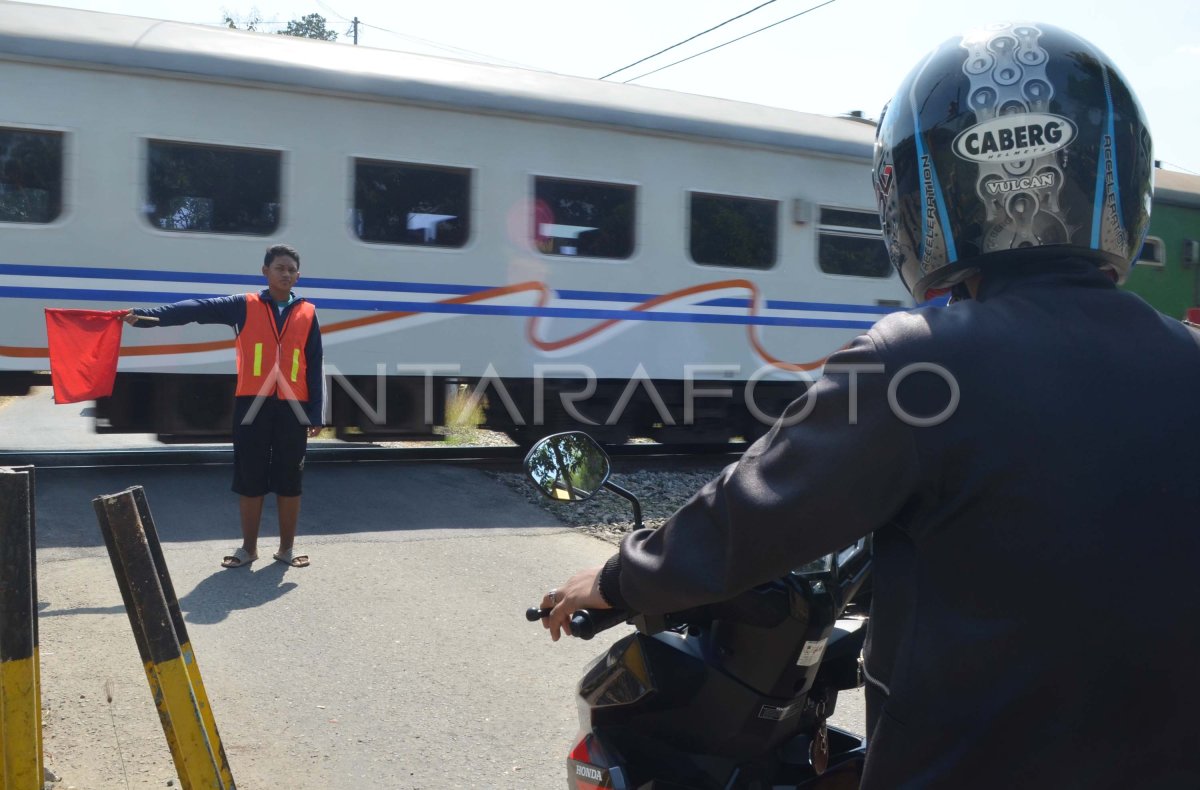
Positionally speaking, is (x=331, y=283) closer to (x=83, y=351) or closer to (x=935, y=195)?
(x=83, y=351)

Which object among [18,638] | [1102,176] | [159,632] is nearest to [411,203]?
[159,632]

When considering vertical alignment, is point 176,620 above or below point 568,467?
below

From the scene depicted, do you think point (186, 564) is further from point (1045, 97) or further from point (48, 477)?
point (1045, 97)

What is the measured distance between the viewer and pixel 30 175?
8016 mm

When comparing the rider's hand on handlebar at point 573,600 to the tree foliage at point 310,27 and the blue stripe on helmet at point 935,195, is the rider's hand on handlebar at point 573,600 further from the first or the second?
the tree foliage at point 310,27

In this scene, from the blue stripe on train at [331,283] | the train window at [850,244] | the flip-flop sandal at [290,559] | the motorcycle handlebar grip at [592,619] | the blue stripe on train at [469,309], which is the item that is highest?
the train window at [850,244]

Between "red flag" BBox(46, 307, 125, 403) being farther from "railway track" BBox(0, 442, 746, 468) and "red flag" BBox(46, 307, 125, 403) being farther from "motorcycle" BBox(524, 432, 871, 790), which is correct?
"motorcycle" BBox(524, 432, 871, 790)

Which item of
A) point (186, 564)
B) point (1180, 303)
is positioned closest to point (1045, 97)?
point (186, 564)

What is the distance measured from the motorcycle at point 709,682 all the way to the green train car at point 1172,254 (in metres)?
12.9

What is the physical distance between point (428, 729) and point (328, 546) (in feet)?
9.16

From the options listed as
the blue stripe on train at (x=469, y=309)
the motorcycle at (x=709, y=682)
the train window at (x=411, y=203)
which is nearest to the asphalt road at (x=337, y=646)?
the blue stripe on train at (x=469, y=309)

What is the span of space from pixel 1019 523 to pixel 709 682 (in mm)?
743

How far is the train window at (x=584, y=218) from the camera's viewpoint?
9444 millimetres

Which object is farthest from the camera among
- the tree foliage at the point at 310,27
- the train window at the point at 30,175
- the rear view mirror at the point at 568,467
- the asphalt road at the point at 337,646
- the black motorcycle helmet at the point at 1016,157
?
the tree foliage at the point at 310,27
